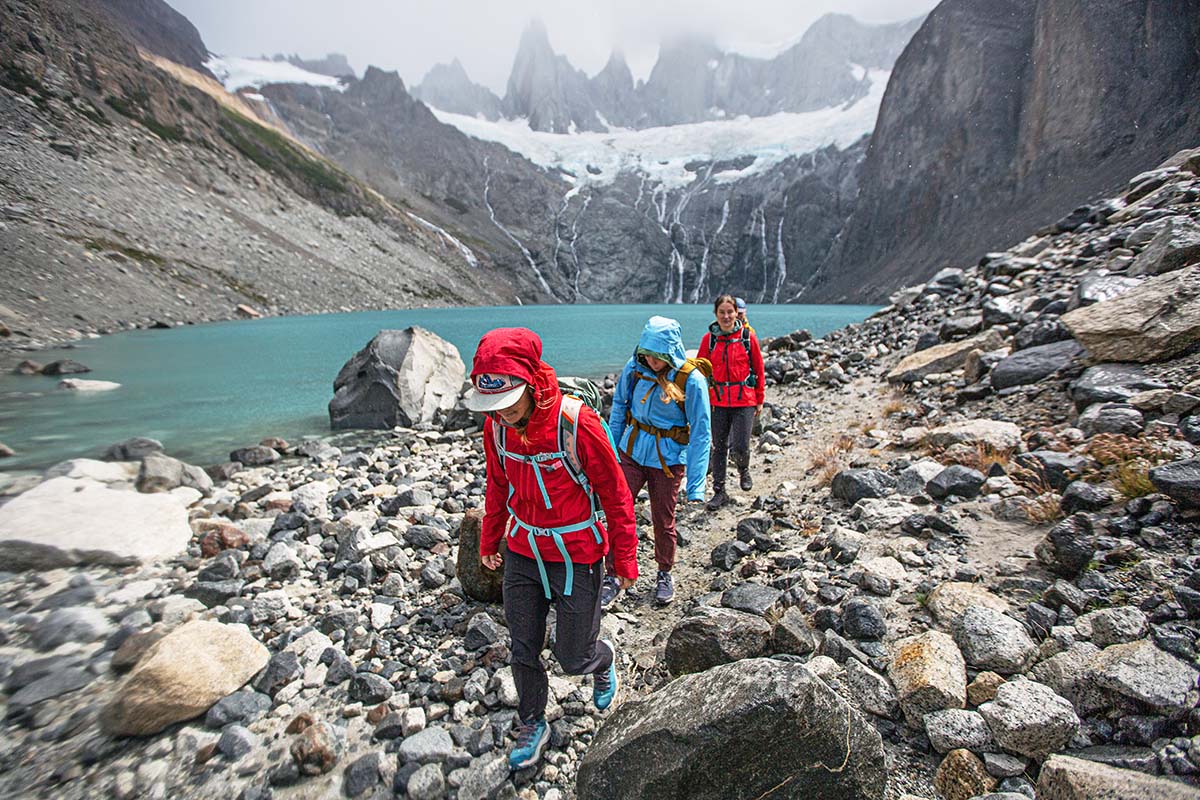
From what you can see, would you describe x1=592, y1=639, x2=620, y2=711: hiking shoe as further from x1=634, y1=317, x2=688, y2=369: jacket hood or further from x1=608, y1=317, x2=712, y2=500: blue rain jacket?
x1=634, y1=317, x2=688, y2=369: jacket hood

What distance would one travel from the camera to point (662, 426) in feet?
17.6

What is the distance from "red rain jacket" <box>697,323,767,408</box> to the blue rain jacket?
2.41 meters

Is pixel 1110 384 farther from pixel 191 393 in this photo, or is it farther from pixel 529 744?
pixel 191 393

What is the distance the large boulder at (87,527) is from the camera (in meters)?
6.30

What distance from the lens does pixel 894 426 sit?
9.36 metres

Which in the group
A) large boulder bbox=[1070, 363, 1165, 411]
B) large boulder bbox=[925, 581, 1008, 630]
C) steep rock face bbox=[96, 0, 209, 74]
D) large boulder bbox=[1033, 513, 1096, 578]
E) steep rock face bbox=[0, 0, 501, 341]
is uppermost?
steep rock face bbox=[96, 0, 209, 74]

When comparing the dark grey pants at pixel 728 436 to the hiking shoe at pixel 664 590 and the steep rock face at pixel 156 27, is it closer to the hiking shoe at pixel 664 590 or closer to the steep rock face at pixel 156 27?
the hiking shoe at pixel 664 590

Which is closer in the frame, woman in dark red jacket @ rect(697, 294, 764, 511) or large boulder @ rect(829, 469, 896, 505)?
large boulder @ rect(829, 469, 896, 505)

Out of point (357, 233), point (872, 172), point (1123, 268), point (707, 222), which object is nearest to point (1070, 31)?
point (872, 172)

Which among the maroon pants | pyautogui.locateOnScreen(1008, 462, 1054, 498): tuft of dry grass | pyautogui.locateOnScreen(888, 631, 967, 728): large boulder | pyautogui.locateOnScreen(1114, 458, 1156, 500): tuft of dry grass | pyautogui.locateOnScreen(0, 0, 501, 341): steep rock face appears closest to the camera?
pyautogui.locateOnScreen(888, 631, 967, 728): large boulder

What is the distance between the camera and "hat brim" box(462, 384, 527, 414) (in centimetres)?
300

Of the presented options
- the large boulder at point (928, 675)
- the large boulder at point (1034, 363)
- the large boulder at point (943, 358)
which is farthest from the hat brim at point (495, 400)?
the large boulder at point (943, 358)

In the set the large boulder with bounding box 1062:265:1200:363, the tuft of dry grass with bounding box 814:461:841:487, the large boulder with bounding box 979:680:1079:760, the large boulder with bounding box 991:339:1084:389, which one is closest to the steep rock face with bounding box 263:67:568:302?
the large boulder with bounding box 991:339:1084:389

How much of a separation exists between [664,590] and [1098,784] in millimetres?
3371
